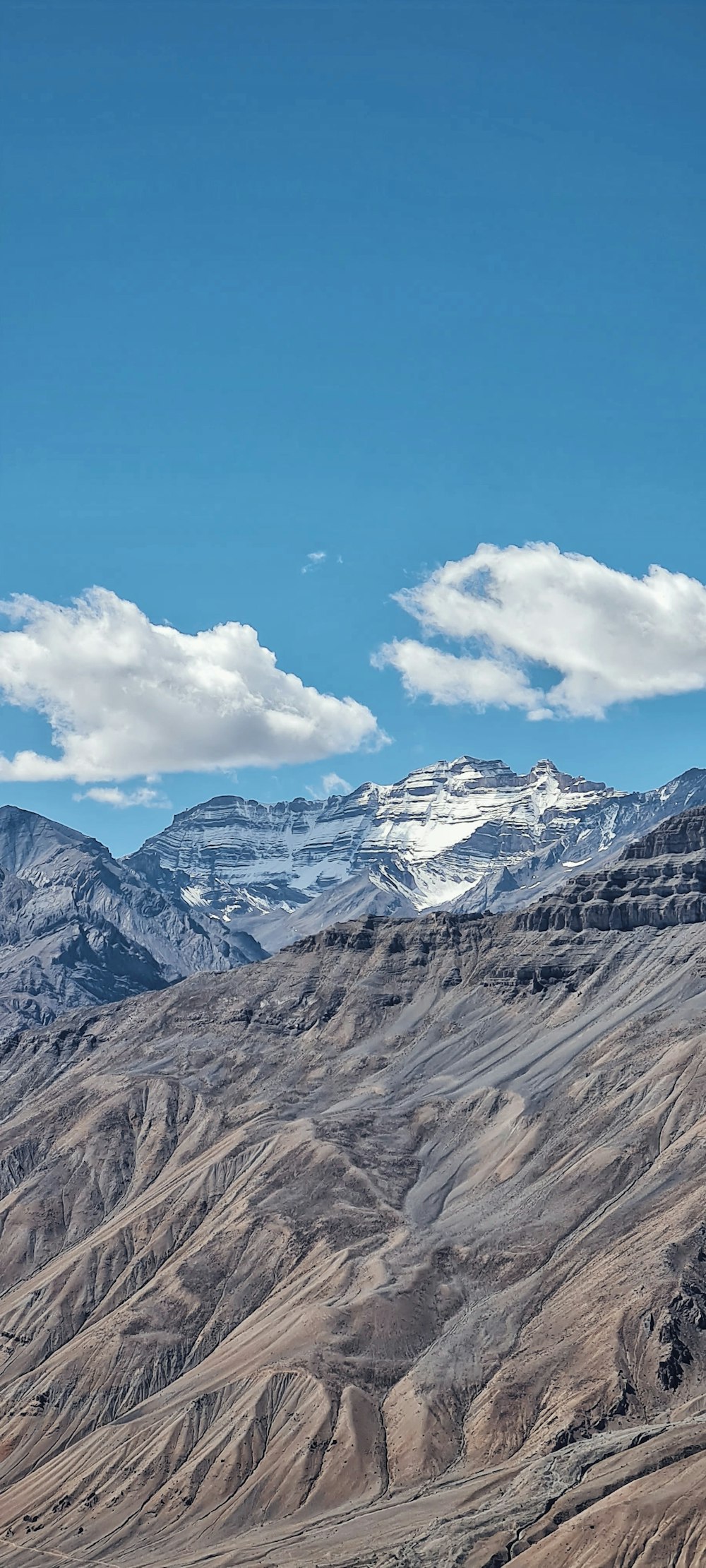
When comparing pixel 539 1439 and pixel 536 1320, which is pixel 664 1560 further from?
pixel 536 1320

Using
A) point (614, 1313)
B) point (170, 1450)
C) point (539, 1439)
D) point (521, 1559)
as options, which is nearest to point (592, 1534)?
point (521, 1559)

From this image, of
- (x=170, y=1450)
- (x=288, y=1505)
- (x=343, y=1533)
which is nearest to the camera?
(x=343, y=1533)

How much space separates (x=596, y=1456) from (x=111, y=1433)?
73.4 metres

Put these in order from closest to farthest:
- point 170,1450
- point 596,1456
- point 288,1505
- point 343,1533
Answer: point 596,1456 < point 343,1533 < point 288,1505 < point 170,1450

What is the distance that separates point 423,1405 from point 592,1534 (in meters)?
48.5

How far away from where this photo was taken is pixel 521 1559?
139250 millimetres

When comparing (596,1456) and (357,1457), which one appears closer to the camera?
(596,1456)

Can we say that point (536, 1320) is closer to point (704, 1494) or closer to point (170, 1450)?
point (170, 1450)

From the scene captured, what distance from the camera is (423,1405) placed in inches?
7249

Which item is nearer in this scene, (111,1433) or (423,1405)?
(423,1405)

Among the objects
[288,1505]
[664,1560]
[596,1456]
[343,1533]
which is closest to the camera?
[664,1560]

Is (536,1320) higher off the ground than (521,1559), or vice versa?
(536,1320)

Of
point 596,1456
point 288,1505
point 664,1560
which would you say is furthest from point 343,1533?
point 664,1560

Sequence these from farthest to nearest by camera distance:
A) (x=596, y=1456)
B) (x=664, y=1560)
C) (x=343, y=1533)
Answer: (x=343, y=1533), (x=596, y=1456), (x=664, y=1560)
